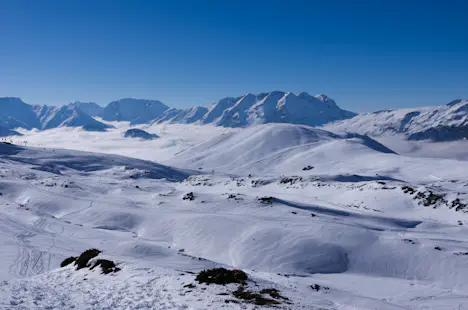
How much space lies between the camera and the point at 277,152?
173 meters

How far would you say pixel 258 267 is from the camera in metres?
31.7

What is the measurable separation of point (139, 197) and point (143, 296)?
55.3 metres

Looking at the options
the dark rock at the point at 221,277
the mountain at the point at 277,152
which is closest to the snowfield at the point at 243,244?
the dark rock at the point at 221,277

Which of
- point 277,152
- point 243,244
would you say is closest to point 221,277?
point 243,244

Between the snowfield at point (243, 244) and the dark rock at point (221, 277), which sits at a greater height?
the dark rock at point (221, 277)

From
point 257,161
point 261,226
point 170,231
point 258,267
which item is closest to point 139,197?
point 170,231

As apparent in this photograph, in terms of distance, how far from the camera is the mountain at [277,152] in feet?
494

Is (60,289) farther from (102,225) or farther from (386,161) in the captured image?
(386,161)

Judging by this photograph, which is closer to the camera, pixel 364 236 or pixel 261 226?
pixel 364 236

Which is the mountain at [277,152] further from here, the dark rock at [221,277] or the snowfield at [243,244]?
the dark rock at [221,277]

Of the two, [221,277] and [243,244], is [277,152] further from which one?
[221,277]

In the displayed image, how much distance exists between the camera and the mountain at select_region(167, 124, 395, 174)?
150 m

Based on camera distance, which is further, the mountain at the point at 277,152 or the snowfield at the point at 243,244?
the mountain at the point at 277,152

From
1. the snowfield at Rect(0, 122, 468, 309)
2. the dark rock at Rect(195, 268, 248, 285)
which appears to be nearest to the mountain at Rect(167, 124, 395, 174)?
the snowfield at Rect(0, 122, 468, 309)
